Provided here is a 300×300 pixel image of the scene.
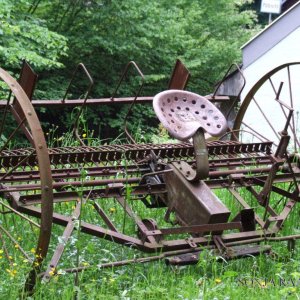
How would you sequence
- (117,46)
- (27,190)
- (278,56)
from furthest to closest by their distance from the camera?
1. (117,46)
2. (278,56)
3. (27,190)

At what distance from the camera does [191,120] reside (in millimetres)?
3844

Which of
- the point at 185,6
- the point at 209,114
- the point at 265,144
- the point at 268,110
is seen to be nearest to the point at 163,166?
the point at 209,114

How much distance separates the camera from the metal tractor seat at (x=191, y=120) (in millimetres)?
3705

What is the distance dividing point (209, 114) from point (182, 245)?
81 cm

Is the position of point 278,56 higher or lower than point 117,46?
lower

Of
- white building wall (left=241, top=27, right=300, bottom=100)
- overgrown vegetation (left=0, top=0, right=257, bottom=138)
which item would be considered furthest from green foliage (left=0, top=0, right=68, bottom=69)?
white building wall (left=241, top=27, right=300, bottom=100)

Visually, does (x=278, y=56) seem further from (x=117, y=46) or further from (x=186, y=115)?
(x=186, y=115)

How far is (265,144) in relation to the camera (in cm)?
495

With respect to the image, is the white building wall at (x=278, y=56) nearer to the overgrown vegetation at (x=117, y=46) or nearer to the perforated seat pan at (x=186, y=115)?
the overgrown vegetation at (x=117, y=46)

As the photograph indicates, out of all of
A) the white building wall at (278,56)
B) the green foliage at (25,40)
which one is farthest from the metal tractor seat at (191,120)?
the white building wall at (278,56)

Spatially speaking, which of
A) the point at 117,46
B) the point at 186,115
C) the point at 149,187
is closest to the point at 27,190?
the point at 149,187

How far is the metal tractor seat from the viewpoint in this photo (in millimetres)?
3705

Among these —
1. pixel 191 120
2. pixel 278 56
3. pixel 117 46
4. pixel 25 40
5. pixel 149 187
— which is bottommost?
pixel 149 187

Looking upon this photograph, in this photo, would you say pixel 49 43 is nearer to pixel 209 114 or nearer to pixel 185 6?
pixel 185 6
